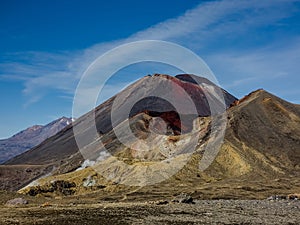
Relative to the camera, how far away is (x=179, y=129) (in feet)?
484

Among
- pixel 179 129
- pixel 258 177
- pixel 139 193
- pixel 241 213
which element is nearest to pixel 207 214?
pixel 241 213

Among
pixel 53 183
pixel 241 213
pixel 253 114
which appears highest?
pixel 253 114

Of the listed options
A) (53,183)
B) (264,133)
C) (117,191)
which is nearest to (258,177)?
(264,133)

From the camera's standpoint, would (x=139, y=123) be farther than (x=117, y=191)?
Yes

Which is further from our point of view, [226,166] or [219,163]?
[219,163]

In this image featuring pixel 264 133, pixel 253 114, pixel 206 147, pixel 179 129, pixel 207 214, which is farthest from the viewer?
pixel 179 129

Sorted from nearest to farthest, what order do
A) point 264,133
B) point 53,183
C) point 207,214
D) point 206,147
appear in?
point 207,214 → point 53,183 → point 206,147 → point 264,133

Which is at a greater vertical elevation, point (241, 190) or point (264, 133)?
point (264, 133)

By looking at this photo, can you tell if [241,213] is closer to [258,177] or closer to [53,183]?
[258,177]

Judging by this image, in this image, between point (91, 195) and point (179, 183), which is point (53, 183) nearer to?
point (91, 195)

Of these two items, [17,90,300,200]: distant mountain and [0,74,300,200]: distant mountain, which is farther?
[0,74,300,200]: distant mountain

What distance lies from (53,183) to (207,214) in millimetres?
52016

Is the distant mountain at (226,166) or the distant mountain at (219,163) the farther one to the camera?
the distant mountain at (219,163)

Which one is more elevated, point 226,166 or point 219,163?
point 219,163
